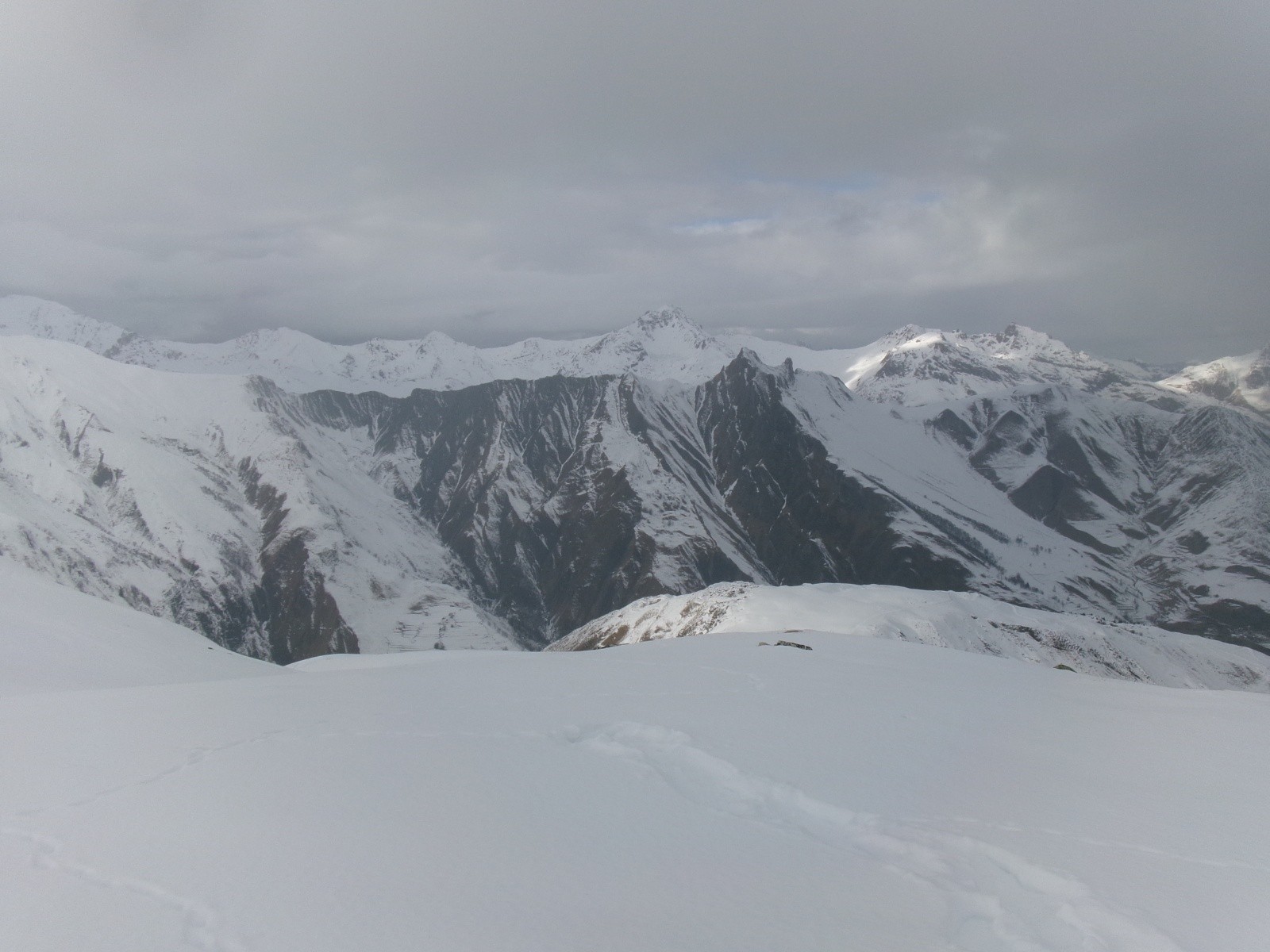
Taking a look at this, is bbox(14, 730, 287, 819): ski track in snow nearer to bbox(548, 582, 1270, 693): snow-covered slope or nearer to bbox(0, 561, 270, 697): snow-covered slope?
bbox(0, 561, 270, 697): snow-covered slope

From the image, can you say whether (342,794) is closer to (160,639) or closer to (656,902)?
(656,902)

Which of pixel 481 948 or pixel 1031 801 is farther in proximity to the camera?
pixel 1031 801

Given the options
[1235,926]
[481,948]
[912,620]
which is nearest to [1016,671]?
[1235,926]

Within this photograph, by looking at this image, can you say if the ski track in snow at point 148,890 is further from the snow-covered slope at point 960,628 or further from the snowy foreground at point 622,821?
the snow-covered slope at point 960,628

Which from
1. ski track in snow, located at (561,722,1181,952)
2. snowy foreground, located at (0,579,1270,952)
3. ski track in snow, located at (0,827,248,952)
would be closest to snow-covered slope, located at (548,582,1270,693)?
snowy foreground, located at (0,579,1270,952)

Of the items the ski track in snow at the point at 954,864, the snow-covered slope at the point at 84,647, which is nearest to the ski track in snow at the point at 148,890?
the ski track in snow at the point at 954,864

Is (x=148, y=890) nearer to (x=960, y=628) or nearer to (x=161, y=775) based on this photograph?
(x=161, y=775)
